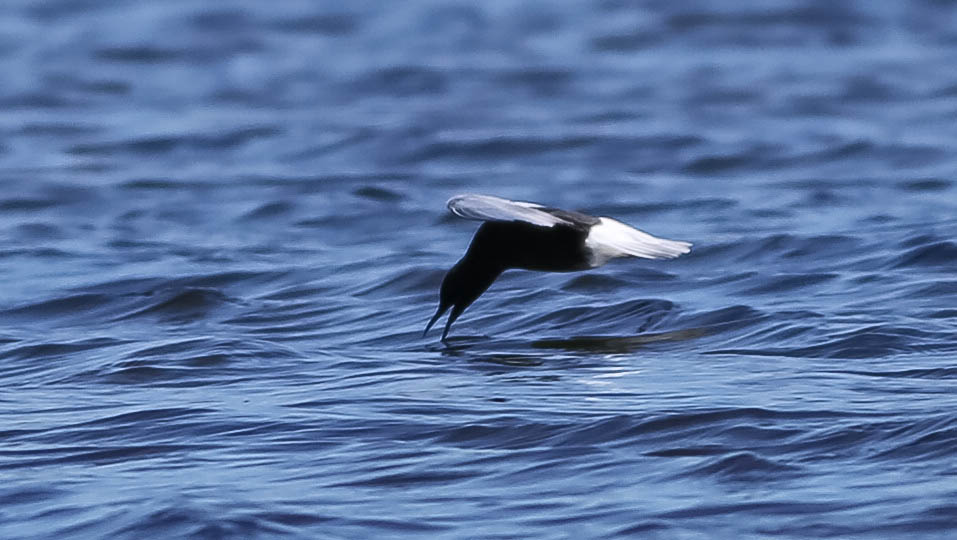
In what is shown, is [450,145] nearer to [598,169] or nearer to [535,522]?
[598,169]

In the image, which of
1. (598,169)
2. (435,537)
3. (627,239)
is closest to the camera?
(435,537)

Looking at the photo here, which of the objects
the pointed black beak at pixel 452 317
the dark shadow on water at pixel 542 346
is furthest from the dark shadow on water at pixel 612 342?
the pointed black beak at pixel 452 317

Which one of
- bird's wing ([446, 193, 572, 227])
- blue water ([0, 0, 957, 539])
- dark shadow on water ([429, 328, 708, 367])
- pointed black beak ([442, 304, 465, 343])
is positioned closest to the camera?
blue water ([0, 0, 957, 539])

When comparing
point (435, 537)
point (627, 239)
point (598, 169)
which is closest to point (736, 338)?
point (627, 239)

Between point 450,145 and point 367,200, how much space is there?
2411 millimetres

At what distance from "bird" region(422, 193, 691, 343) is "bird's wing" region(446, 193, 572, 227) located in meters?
0.04

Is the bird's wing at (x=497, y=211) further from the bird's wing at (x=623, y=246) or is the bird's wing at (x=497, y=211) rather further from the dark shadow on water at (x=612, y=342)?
the dark shadow on water at (x=612, y=342)

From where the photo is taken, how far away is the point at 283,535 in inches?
181

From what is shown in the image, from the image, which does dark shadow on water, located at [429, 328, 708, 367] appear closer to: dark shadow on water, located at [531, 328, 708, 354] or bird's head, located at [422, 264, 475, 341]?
dark shadow on water, located at [531, 328, 708, 354]

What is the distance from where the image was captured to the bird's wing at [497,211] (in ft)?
23.7

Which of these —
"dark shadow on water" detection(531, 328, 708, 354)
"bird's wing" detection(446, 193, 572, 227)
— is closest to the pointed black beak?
"dark shadow on water" detection(531, 328, 708, 354)

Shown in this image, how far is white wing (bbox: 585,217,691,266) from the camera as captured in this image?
768cm

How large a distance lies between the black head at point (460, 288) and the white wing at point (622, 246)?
486 mm

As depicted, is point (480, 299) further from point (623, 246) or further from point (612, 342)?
point (612, 342)
